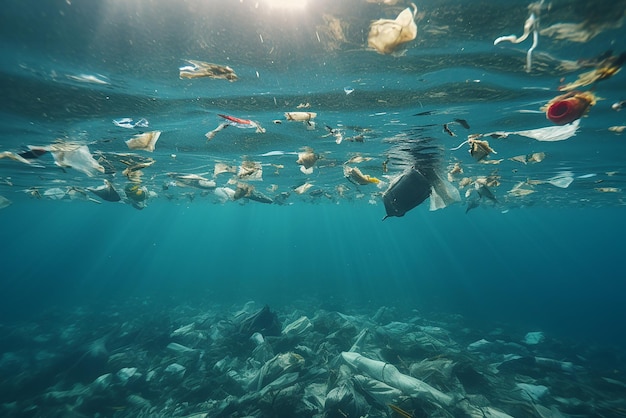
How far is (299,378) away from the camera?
30.5ft

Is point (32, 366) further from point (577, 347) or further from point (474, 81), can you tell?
point (577, 347)

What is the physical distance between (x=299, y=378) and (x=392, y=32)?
32.5 feet

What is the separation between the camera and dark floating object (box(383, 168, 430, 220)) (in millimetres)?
4633

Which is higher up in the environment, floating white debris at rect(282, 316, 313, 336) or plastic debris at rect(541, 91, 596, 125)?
plastic debris at rect(541, 91, 596, 125)

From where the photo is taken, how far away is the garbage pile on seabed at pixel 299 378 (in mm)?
7621

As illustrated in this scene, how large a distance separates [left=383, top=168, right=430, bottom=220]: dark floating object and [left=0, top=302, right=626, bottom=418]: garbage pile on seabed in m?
5.48

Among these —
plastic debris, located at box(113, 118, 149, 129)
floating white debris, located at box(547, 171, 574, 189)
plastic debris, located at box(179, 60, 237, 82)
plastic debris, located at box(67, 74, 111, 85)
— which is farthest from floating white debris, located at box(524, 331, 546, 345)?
plastic debris, located at box(67, 74, 111, 85)

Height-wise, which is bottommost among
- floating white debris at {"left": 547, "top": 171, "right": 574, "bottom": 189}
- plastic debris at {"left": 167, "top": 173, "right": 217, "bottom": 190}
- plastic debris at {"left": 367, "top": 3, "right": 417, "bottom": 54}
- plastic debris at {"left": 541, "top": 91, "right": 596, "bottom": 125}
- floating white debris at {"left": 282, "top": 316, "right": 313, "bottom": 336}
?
floating white debris at {"left": 282, "top": 316, "right": 313, "bottom": 336}

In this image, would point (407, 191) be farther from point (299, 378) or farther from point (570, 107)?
point (299, 378)

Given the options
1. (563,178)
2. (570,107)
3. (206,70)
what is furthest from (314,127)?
(563,178)

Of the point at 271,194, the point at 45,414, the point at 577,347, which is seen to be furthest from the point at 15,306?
the point at 577,347

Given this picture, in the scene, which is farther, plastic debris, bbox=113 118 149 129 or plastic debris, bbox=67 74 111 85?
plastic debris, bbox=113 118 149 129

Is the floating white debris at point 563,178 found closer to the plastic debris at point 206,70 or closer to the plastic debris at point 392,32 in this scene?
the plastic debris at point 392,32

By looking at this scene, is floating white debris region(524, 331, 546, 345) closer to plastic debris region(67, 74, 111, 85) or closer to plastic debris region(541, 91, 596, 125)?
plastic debris region(541, 91, 596, 125)
